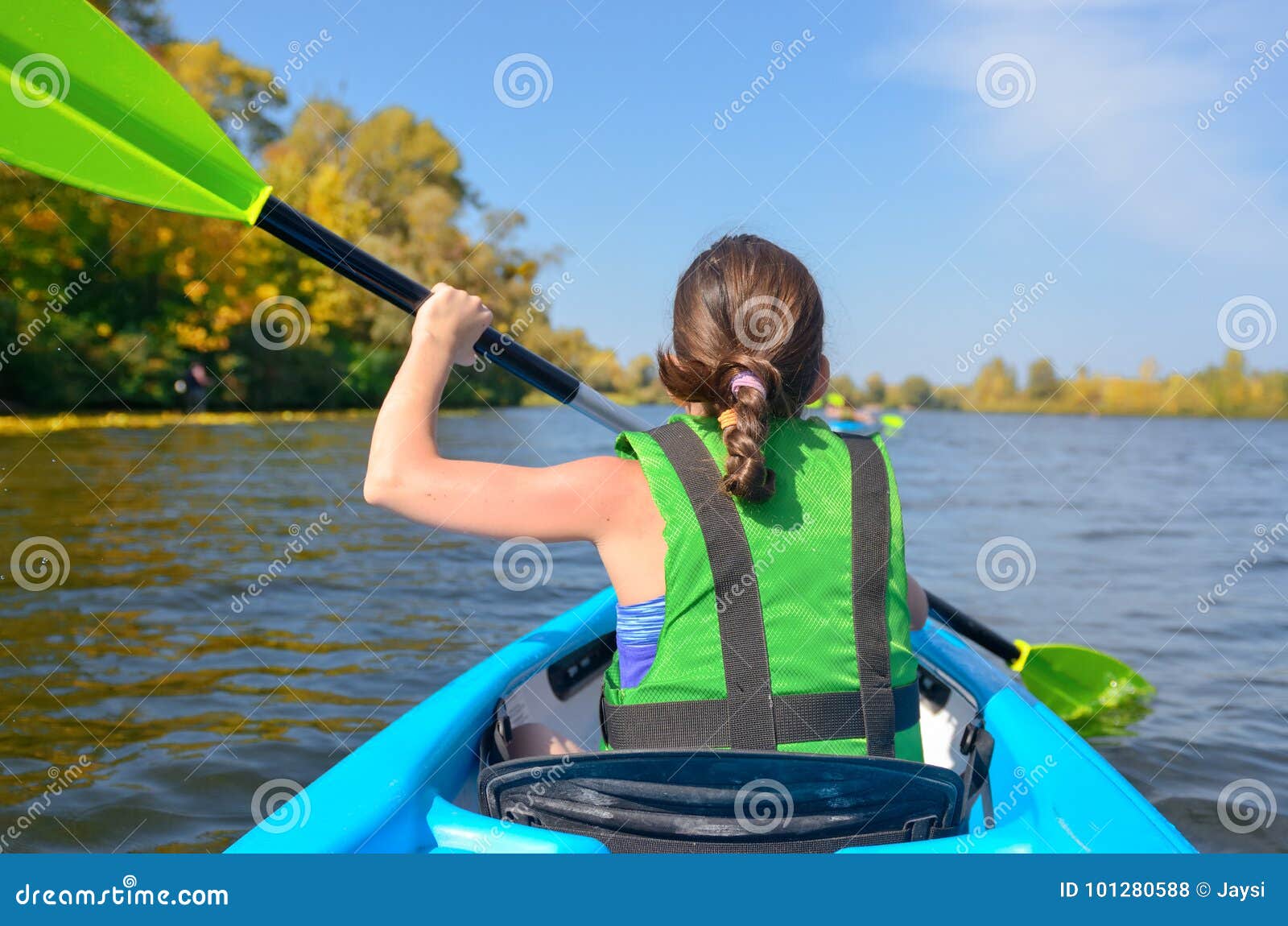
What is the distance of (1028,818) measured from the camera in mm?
1678

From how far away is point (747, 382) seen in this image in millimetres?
1520

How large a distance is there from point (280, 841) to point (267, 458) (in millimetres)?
12002

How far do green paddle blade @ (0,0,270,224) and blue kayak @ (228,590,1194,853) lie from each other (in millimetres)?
1240

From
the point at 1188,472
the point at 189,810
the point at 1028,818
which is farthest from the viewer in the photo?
the point at 1188,472

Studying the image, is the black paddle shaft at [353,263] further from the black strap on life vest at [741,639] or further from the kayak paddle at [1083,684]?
the kayak paddle at [1083,684]

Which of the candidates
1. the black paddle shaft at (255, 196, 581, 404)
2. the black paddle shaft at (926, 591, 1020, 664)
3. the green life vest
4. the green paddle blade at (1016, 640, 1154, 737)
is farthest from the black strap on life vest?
the green paddle blade at (1016, 640, 1154, 737)

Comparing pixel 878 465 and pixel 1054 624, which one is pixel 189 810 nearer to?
pixel 878 465

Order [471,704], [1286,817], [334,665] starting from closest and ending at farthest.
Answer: [471,704] < [1286,817] < [334,665]

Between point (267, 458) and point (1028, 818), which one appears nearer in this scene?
point (1028, 818)

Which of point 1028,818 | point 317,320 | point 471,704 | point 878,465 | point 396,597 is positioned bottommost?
point 1028,818

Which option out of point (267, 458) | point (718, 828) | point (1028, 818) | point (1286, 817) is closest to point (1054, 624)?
point (1286, 817)

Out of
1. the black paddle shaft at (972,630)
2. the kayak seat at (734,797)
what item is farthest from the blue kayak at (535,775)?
the black paddle shaft at (972,630)

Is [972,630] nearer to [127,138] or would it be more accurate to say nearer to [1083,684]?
[1083,684]

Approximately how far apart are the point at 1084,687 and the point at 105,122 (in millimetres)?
4046
